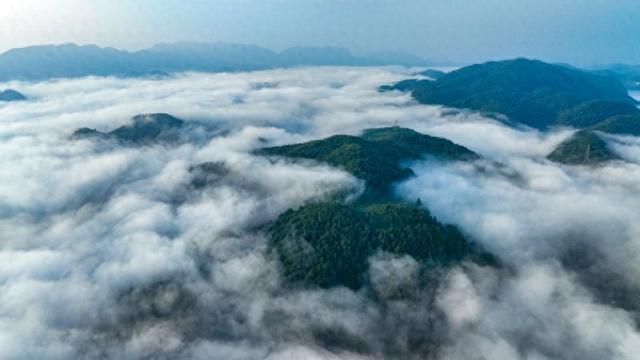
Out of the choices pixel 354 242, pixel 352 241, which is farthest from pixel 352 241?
pixel 354 242

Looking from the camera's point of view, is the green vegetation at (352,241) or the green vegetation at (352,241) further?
the green vegetation at (352,241)

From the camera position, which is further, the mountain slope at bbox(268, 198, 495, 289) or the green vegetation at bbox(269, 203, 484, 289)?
the mountain slope at bbox(268, 198, 495, 289)

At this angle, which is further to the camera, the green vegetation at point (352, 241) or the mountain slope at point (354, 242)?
the green vegetation at point (352, 241)

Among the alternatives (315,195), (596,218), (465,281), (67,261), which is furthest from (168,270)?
(596,218)

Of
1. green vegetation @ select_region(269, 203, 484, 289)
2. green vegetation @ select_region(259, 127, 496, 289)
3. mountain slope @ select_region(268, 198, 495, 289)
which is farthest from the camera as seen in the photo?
green vegetation @ select_region(259, 127, 496, 289)

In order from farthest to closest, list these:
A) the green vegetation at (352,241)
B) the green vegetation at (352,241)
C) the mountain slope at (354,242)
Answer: the green vegetation at (352,241) < the mountain slope at (354,242) < the green vegetation at (352,241)

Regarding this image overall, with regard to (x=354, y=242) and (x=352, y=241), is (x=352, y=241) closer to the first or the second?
(x=352, y=241)

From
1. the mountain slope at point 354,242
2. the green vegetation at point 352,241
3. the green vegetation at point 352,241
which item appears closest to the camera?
the green vegetation at point 352,241

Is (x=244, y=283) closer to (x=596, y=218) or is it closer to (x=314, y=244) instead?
(x=314, y=244)
